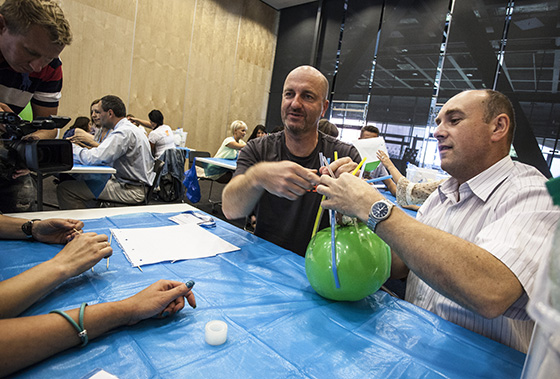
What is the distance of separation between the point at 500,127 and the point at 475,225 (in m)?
0.43

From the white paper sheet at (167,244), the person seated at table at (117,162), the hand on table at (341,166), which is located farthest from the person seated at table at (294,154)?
the person seated at table at (117,162)

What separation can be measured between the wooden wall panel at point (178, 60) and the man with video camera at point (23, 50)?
199 inches

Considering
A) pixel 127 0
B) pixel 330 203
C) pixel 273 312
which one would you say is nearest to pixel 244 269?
pixel 273 312

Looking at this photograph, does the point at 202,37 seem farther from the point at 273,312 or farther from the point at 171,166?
the point at 273,312

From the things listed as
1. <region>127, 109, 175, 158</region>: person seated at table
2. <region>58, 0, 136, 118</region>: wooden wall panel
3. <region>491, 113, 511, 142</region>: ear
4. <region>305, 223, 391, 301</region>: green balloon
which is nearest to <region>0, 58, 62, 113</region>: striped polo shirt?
<region>305, 223, 391, 301</region>: green balloon

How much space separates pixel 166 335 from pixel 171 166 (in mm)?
4267

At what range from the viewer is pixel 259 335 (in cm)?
80

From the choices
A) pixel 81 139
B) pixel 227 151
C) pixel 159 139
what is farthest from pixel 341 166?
pixel 159 139

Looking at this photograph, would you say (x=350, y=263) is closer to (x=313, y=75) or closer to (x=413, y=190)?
(x=313, y=75)

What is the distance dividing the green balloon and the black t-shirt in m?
0.71

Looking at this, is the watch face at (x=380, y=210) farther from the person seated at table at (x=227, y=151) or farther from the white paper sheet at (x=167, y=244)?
the person seated at table at (x=227, y=151)

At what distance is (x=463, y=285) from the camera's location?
788 millimetres

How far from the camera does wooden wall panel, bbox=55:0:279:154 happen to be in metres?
6.03

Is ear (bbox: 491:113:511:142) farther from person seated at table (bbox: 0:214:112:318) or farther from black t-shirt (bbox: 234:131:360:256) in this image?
person seated at table (bbox: 0:214:112:318)
